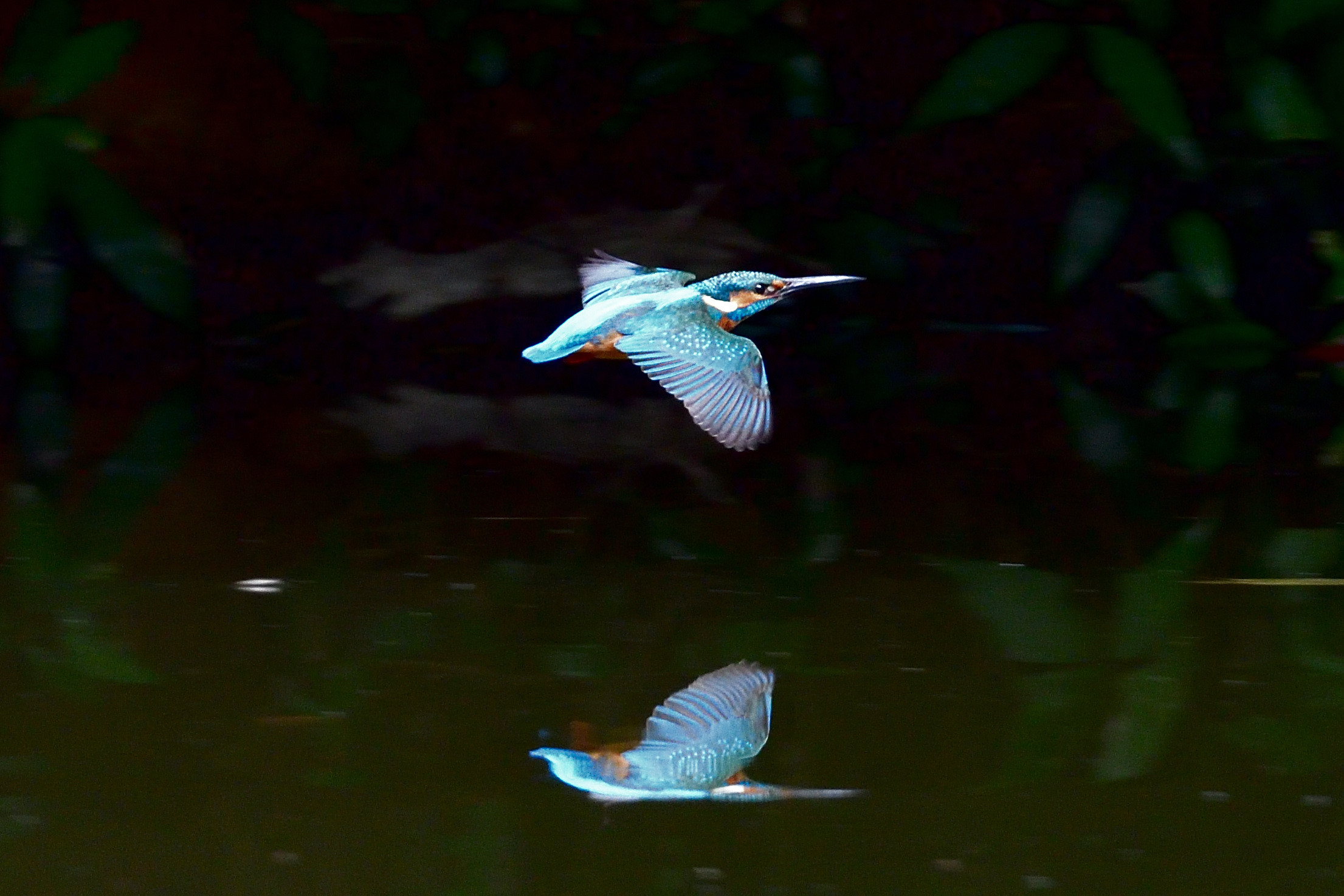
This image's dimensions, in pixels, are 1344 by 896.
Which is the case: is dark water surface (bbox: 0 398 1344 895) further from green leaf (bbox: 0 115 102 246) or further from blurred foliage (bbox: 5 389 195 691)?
green leaf (bbox: 0 115 102 246)

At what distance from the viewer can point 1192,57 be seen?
3865 mm

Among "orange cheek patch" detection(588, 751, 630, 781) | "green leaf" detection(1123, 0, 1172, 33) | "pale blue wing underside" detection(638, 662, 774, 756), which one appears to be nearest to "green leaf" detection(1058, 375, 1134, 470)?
→ "green leaf" detection(1123, 0, 1172, 33)

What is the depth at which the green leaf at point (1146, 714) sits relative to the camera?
1.55 meters

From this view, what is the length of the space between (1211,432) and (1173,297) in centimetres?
66

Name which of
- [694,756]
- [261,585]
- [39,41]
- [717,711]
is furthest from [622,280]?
[39,41]

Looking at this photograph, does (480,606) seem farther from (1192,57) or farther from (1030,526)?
(1192,57)

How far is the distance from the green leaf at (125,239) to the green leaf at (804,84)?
126 cm

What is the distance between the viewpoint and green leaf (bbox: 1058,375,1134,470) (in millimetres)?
2795

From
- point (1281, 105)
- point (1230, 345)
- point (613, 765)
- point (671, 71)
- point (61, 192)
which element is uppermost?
point (671, 71)

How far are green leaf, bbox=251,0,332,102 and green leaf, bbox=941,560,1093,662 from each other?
2129mm

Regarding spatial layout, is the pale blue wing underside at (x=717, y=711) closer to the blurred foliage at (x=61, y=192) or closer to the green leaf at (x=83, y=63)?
the blurred foliage at (x=61, y=192)

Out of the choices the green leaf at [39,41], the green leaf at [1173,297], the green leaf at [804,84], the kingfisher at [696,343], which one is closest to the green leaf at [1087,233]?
the green leaf at [1173,297]

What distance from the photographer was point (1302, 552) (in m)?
2.26

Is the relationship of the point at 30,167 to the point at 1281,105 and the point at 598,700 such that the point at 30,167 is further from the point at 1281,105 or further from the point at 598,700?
the point at 1281,105
